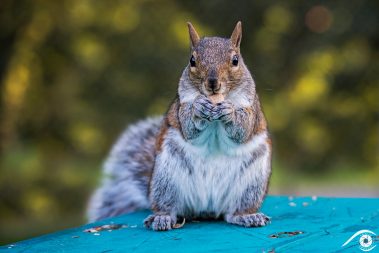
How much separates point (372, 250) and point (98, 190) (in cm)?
156

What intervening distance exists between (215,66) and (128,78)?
4015 millimetres

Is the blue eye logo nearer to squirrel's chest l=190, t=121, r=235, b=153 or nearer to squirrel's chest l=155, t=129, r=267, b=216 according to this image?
squirrel's chest l=155, t=129, r=267, b=216

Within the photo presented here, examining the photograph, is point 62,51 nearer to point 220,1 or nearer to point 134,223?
point 220,1

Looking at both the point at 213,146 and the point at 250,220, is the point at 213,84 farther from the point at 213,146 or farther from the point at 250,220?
the point at 250,220

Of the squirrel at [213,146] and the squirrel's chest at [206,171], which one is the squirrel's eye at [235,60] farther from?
the squirrel's chest at [206,171]

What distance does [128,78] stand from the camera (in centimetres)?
641

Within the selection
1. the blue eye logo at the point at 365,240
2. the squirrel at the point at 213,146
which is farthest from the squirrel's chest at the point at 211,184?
the blue eye logo at the point at 365,240

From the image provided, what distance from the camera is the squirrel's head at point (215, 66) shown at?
96.0 inches

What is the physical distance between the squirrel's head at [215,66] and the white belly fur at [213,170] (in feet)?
0.60

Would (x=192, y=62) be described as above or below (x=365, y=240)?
above

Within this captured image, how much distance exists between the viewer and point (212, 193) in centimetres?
268

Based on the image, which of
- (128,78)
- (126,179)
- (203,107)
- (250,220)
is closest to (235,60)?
(203,107)

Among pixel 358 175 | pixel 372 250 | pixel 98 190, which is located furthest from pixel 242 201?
pixel 358 175

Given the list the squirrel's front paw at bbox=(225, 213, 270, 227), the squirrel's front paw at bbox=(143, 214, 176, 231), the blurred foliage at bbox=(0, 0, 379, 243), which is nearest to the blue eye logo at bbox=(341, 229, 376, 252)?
the squirrel's front paw at bbox=(225, 213, 270, 227)
